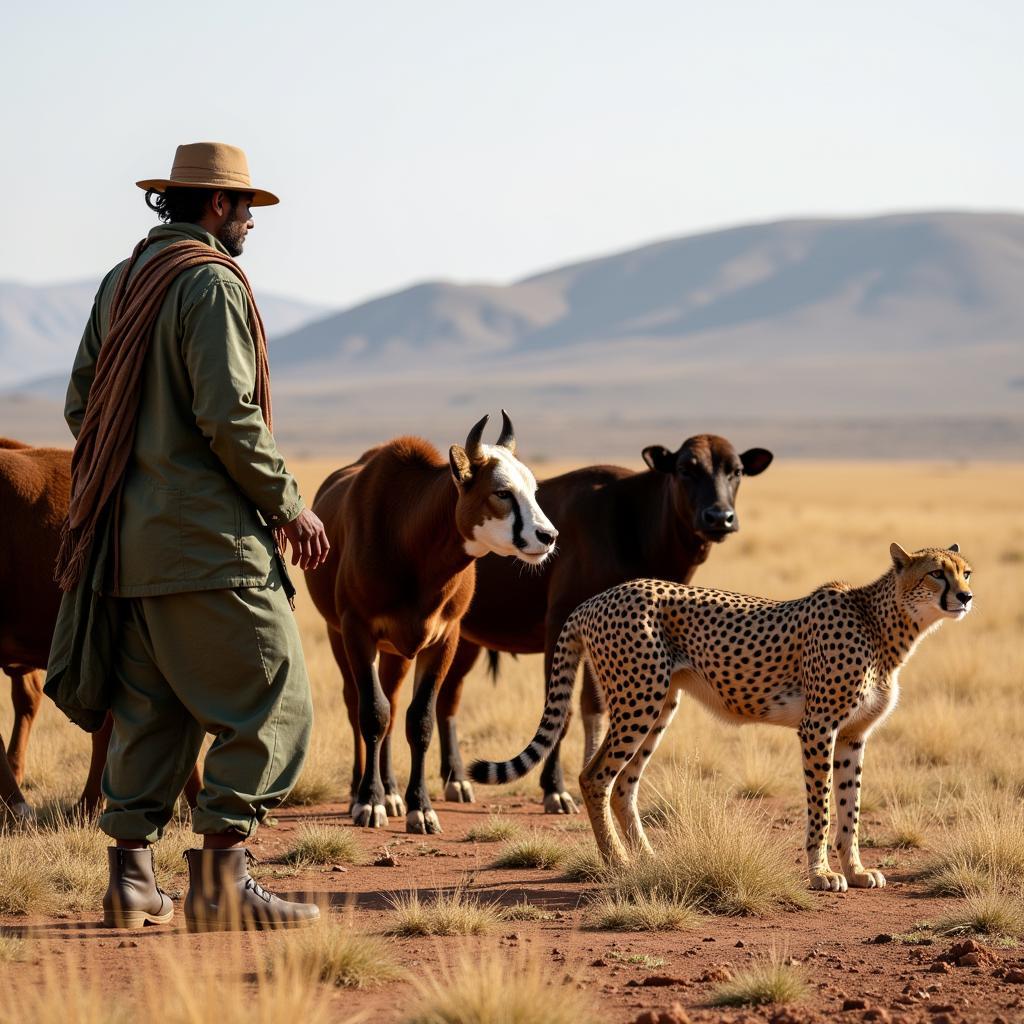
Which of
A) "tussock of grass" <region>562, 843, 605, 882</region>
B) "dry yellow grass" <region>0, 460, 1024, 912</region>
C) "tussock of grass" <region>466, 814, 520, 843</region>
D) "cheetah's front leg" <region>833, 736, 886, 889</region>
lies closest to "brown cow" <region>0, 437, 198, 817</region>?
"dry yellow grass" <region>0, 460, 1024, 912</region>

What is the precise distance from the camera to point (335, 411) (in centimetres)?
15588

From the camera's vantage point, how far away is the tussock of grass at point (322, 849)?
7496 mm

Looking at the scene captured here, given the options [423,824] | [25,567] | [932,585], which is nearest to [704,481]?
[932,585]

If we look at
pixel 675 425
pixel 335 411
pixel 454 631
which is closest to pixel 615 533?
pixel 454 631

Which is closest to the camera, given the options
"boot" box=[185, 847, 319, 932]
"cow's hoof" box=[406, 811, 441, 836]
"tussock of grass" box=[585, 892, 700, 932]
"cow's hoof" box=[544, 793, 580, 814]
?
"boot" box=[185, 847, 319, 932]

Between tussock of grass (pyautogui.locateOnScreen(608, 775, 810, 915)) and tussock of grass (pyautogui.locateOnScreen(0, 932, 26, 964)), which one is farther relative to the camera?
tussock of grass (pyautogui.locateOnScreen(608, 775, 810, 915))

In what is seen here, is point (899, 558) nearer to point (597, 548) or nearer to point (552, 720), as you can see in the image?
point (552, 720)

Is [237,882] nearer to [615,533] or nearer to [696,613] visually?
Result: [696,613]

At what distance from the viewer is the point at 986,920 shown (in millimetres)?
6191

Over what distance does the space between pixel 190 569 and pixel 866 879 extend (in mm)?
3509

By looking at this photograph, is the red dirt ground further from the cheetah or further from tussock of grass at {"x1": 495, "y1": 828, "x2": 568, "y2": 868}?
the cheetah

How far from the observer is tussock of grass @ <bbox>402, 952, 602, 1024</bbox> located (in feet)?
14.9

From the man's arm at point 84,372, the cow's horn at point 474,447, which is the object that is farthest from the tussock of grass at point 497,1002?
the cow's horn at point 474,447

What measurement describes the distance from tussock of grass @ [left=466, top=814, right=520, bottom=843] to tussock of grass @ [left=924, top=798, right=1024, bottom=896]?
2200 mm
